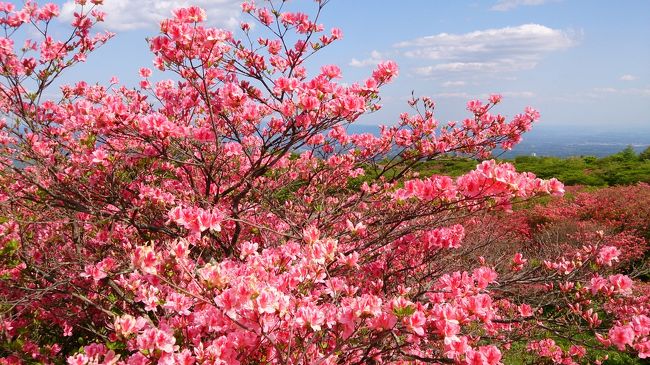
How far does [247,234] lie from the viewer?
444 centimetres

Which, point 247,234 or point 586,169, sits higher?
point 247,234

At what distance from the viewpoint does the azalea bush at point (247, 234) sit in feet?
6.73

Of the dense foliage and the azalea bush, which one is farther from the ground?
the azalea bush

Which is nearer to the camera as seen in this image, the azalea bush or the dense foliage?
the azalea bush

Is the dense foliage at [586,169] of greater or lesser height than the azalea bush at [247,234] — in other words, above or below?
below

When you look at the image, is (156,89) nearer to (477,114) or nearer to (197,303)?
(197,303)

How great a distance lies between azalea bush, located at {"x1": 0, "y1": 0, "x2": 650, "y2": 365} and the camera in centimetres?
205

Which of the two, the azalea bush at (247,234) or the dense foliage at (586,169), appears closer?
the azalea bush at (247,234)

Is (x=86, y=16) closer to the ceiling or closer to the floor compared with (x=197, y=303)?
closer to the ceiling

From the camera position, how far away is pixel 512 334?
4.08m

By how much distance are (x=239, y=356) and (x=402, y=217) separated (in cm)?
176

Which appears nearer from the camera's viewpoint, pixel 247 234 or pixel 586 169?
pixel 247 234

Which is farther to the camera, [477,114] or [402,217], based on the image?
[477,114]

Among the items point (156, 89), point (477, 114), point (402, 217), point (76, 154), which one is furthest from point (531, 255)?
point (76, 154)
